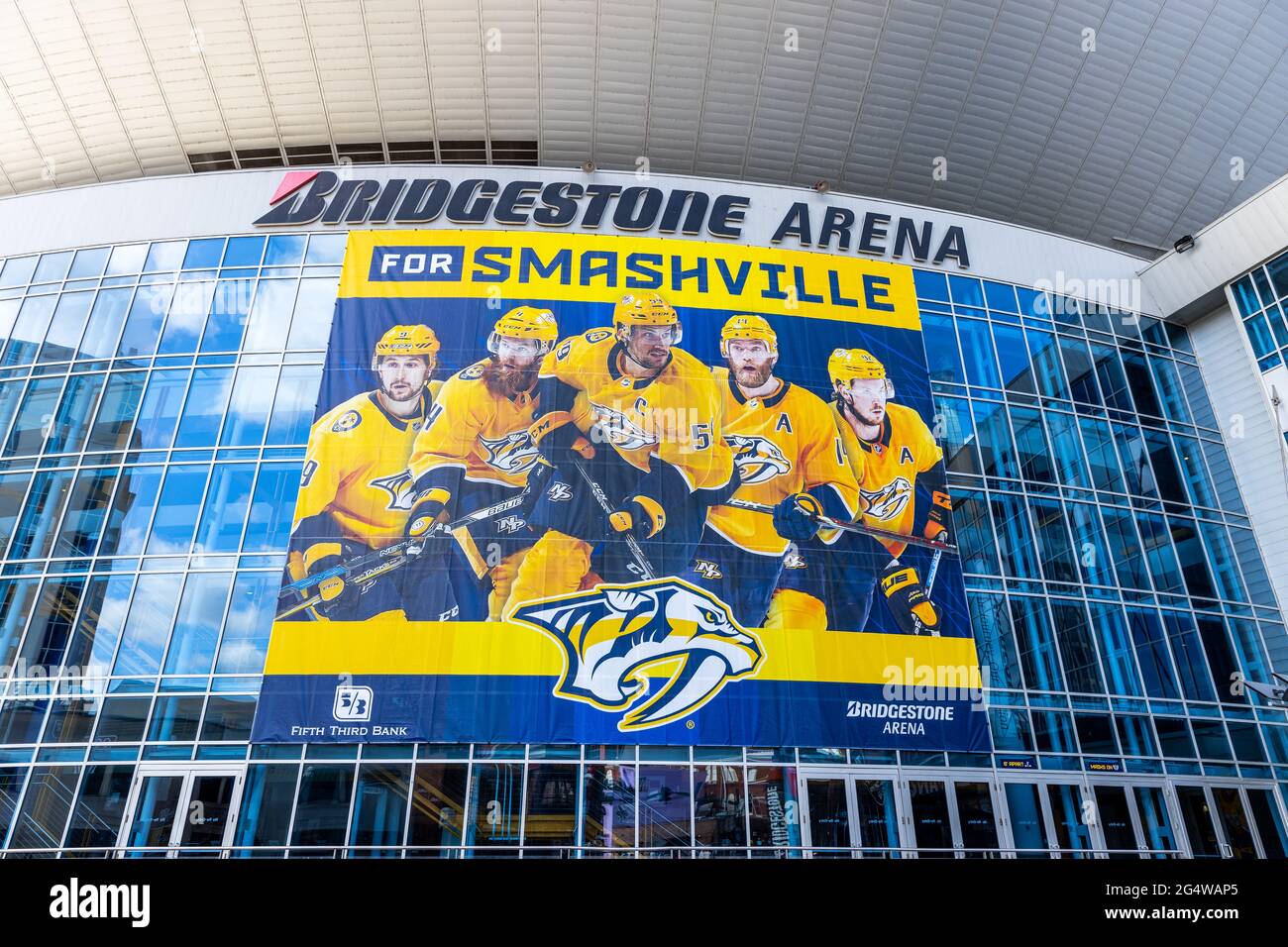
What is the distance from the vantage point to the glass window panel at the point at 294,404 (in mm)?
19047

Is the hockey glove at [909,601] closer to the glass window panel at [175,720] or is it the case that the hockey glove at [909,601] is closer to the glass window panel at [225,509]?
the glass window panel at [225,509]

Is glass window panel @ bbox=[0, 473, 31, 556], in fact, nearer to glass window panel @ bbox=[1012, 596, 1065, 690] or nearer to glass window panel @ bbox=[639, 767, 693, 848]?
glass window panel @ bbox=[639, 767, 693, 848]

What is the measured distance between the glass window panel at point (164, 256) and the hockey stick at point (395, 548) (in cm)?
997

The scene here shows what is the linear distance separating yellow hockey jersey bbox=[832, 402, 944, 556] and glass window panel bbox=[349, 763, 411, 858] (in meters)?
11.4

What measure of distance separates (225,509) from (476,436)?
18.8 ft

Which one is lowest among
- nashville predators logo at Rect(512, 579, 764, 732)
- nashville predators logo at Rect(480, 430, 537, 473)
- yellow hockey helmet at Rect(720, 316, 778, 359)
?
nashville predators logo at Rect(512, 579, 764, 732)

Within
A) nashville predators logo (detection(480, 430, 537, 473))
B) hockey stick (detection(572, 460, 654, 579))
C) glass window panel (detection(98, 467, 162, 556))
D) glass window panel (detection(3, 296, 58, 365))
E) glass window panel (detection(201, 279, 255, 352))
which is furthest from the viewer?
glass window panel (detection(3, 296, 58, 365))

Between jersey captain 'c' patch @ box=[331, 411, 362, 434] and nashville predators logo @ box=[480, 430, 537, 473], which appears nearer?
nashville predators logo @ box=[480, 430, 537, 473]

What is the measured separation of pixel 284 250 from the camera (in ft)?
69.9

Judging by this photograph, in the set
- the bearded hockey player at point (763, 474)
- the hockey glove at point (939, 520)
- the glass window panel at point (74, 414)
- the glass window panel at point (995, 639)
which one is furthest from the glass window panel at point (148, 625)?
the glass window panel at point (995, 639)

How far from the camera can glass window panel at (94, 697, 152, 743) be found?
16.2 metres

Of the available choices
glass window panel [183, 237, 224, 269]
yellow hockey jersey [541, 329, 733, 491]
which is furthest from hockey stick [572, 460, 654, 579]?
glass window panel [183, 237, 224, 269]
